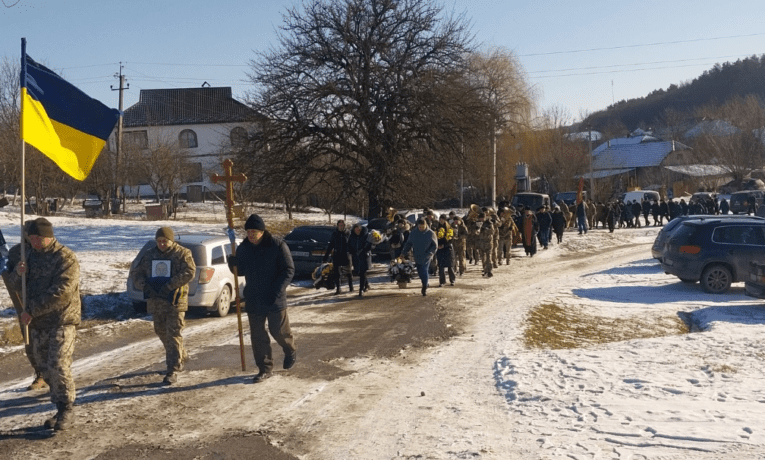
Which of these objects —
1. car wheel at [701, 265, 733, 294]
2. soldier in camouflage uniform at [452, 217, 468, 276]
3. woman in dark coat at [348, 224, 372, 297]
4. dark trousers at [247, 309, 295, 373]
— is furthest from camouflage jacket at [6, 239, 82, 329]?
car wheel at [701, 265, 733, 294]

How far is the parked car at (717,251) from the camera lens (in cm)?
1748

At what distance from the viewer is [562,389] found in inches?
318

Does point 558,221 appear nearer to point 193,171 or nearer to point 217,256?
point 217,256

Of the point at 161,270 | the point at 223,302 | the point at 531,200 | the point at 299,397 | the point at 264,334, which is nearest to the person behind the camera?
the point at 299,397

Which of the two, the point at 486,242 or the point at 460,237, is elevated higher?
the point at 460,237

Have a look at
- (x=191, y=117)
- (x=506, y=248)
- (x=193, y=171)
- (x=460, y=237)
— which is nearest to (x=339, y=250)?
(x=460, y=237)

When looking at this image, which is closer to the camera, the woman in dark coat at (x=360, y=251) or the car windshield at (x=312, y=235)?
the woman in dark coat at (x=360, y=251)

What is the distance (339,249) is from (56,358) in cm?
1006

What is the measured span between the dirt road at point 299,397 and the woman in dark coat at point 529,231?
1210 cm

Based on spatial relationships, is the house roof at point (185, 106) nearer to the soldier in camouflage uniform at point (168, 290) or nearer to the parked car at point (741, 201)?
the parked car at point (741, 201)

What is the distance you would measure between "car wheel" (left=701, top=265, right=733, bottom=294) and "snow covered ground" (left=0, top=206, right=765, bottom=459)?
1260 mm

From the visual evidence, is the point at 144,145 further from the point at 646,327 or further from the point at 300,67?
the point at 646,327

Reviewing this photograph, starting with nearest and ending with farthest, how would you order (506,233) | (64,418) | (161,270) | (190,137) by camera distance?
1. (64,418)
2. (161,270)
3. (506,233)
4. (190,137)

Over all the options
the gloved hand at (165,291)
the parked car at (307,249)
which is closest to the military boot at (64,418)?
the gloved hand at (165,291)
